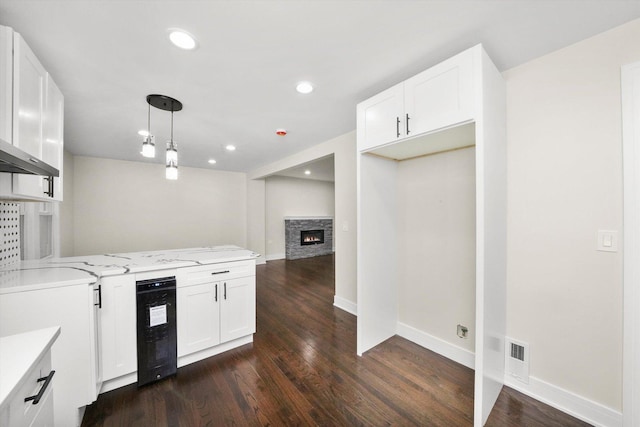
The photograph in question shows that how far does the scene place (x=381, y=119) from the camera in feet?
7.02

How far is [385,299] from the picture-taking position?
2613 millimetres

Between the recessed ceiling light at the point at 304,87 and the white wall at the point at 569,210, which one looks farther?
the recessed ceiling light at the point at 304,87

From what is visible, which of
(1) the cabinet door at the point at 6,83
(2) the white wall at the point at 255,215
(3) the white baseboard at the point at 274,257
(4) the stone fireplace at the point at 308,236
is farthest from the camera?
(4) the stone fireplace at the point at 308,236

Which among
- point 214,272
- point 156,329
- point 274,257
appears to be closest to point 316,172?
point 274,257

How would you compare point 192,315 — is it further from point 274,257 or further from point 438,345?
point 274,257

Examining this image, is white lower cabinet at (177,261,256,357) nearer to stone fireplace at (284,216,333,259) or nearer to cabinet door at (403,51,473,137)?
cabinet door at (403,51,473,137)

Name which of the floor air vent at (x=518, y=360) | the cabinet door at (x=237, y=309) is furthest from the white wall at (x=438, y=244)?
the cabinet door at (x=237, y=309)

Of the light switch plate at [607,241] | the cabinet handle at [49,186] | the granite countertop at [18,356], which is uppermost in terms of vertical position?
the cabinet handle at [49,186]

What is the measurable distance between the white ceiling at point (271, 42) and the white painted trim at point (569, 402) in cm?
237

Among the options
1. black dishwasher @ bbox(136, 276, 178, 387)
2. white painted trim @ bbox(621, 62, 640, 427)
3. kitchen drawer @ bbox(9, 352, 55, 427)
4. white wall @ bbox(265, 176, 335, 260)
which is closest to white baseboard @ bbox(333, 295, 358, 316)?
black dishwasher @ bbox(136, 276, 178, 387)

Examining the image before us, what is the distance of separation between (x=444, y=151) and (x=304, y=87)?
4.79 ft

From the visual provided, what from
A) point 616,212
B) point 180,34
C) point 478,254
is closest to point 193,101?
point 180,34

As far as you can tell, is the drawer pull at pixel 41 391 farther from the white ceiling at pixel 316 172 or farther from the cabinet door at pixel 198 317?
the white ceiling at pixel 316 172

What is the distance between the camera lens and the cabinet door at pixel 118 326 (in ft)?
5.97
